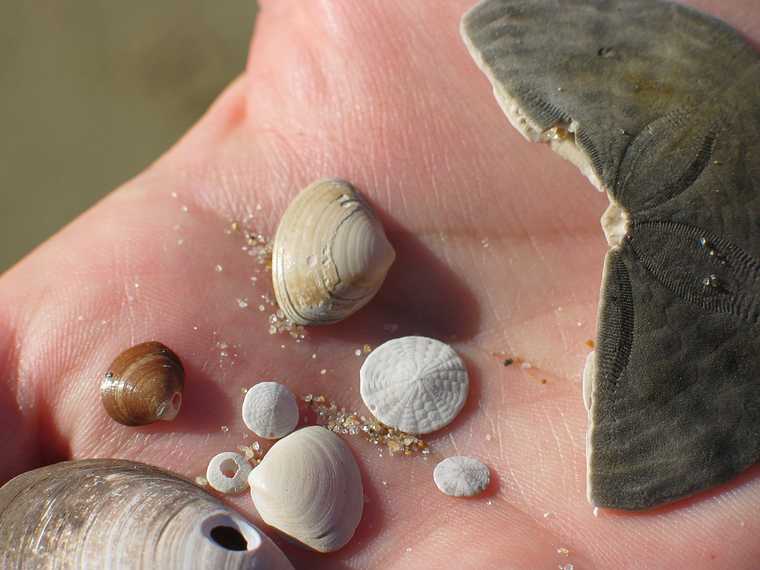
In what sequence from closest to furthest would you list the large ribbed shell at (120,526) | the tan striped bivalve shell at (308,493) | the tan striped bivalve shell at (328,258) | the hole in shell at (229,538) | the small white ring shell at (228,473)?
the large ribbed shell at (120,526) < the hole in shell at (229,538) < the tan striped bivalve shell at (308,493) < the small white ring shell at (228,473) < the tan striped bivalve shell at (328,258)

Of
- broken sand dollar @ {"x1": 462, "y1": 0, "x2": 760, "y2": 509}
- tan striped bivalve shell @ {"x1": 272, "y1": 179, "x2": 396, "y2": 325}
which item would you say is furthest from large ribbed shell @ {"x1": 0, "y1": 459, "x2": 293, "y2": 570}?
broken sand dollar @ {"x1": 462, "y1": 0, "x2": 760, "y2": 509}

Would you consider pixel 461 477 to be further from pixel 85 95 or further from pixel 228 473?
pixel 85 95

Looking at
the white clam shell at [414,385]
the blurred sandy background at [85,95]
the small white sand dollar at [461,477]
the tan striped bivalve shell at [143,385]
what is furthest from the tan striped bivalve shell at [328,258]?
the blurred sandy background at [85,95]

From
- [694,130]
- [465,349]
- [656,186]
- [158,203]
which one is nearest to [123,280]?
[158,203]

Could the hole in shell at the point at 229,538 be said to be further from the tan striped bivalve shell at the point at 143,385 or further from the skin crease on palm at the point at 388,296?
the tan striped bivalve shell at the point at 143,385

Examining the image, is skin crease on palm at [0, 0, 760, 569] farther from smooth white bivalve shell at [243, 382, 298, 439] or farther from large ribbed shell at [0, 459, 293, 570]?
large ribbed shell at [0, 459, 293, 570]

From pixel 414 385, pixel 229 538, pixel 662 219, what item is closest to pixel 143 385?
pixel 229 538

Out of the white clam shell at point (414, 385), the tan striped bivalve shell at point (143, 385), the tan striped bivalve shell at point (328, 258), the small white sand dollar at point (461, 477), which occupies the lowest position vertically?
the small white sand dollar at point (461, 477)
